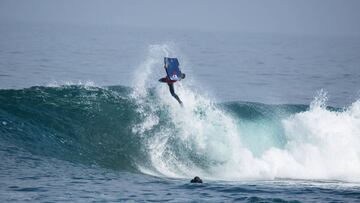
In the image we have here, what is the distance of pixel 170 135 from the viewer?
23.1m

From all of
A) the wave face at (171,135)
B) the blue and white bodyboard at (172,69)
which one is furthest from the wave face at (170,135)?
the blue and white bodyboard at (172,69)

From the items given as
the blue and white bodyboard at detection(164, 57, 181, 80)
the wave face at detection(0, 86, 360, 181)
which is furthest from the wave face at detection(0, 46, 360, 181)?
the blue and white bodyboard at detection(164, 57, 181, 80)

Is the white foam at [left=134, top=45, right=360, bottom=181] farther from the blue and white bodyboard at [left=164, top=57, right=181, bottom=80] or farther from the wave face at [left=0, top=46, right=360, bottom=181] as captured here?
the blue and white bodyboard at [left=164, top=57, right=181, bottom=80]

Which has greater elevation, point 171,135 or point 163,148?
point 171,135

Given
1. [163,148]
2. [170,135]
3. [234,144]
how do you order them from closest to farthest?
[163,148] → [170,135] → [234,144]

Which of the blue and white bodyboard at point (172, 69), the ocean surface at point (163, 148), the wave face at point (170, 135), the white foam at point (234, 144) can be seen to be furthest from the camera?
the blue and white bodyboard at point (172, 69)

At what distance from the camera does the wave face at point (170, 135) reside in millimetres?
20797

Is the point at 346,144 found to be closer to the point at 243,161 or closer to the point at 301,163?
the point at 301,163

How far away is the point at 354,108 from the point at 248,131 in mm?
4818

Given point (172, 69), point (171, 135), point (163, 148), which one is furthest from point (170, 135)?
point (172, 69)

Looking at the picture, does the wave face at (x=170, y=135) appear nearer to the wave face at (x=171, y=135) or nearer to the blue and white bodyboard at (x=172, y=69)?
the wave face at (x=171, y=135)

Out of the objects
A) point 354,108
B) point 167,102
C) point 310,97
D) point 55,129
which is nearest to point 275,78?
point 310,97

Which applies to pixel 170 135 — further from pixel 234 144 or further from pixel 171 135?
pixel 234 144

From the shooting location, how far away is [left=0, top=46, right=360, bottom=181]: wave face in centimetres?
2080
